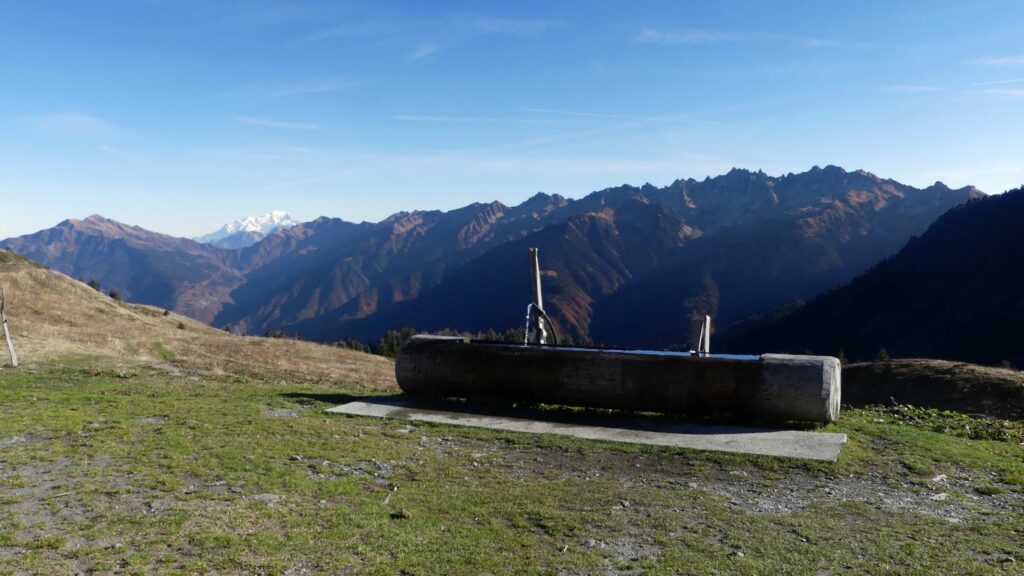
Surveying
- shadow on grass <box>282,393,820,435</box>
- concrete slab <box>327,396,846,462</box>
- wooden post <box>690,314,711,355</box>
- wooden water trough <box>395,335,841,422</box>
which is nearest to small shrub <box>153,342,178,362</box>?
shadow on grass <box>282,393,820,435</box>

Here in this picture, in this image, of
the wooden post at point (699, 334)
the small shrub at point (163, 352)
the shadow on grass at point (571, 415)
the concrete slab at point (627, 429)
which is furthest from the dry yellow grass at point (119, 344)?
the wooden post at point (699, 334)

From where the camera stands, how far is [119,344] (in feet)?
103

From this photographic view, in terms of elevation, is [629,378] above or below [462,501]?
above

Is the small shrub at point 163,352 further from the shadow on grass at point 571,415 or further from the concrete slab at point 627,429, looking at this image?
the concrete slab at point 627,429

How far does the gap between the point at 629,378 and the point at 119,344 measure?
93.1 ft

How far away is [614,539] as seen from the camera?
7.18 metres

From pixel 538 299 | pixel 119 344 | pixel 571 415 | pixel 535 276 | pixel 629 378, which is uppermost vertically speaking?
pixel 535 276

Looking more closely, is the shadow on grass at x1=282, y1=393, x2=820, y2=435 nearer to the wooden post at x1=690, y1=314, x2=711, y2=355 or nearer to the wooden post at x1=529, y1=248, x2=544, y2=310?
the wooden post at x1=690, y1=314, x2=711, y2=355

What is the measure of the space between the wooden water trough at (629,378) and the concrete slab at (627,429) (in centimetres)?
45

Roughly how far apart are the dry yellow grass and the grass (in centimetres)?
1550

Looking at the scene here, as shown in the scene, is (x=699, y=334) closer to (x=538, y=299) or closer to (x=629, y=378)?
(x=629, y=378)

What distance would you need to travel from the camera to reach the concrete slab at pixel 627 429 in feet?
36.6

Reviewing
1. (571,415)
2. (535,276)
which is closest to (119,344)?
(535,276)

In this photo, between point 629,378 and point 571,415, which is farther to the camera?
point 571,415
